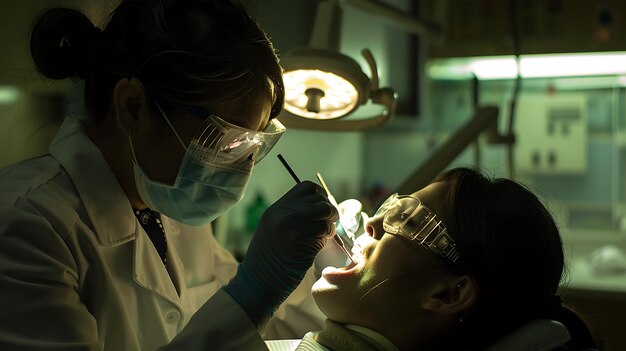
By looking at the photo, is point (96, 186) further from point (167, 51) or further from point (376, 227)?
point (376, 227)

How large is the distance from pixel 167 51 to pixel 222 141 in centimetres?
21

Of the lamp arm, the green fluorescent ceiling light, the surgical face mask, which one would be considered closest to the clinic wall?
the green fluorescent ceiling light

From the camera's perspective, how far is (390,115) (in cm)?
166

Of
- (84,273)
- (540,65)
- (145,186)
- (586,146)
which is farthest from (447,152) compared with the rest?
(586,146)

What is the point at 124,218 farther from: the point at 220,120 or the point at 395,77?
the point at 395,77

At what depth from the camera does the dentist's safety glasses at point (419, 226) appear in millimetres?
1371

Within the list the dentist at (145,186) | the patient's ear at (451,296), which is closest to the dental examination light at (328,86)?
the dentist at (145,186)

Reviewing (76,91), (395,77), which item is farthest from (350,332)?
(395,77)

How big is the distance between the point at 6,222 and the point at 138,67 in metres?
0.38

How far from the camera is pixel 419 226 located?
1.39 metres

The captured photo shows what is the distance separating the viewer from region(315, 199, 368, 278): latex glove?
4.89 ft

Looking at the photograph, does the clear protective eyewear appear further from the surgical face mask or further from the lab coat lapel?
the lab coat lapel

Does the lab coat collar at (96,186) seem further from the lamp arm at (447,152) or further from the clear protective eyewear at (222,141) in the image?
the lamp arm at (447,152)

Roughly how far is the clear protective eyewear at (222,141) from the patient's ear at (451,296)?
18.8 inches
